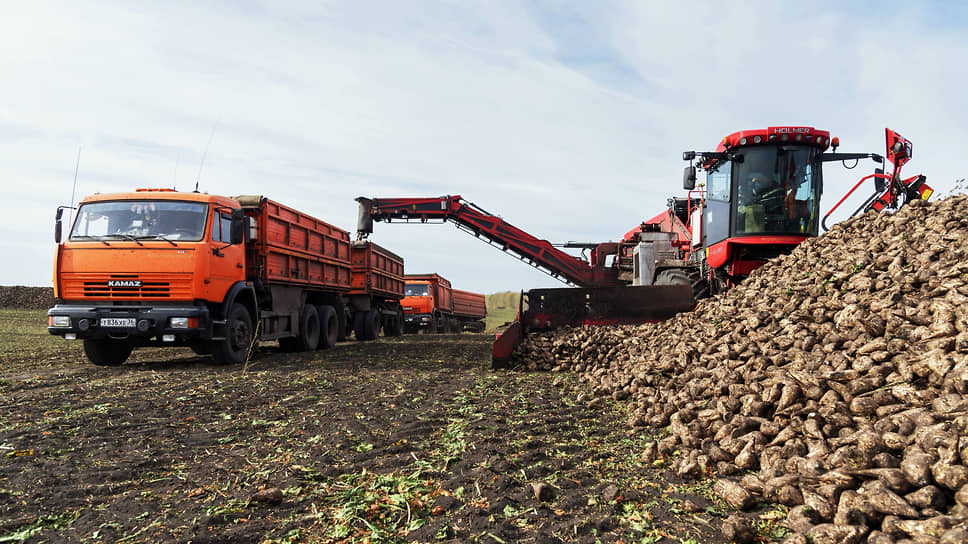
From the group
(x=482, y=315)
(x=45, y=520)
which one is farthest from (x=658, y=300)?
(x=482, y=315)

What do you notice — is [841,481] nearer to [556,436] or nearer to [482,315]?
[556,436]

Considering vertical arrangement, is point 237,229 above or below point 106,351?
above

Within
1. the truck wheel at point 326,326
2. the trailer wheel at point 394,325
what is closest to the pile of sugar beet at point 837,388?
the truck wheel at point 326,326

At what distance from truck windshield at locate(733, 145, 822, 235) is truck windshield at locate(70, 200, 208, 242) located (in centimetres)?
932

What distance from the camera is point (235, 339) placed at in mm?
10195

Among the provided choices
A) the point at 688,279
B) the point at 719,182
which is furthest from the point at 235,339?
the point at 719,182

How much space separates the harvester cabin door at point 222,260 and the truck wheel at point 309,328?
3.00 metres

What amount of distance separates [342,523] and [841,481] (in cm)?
268

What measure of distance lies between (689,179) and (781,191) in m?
1.59

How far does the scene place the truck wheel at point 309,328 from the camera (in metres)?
13.2

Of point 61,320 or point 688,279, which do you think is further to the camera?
point 688,279

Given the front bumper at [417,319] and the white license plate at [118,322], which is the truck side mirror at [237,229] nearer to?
the white license plate at [118,322]

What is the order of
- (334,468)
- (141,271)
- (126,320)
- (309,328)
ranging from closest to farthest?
(334,468), (126,320), (141,271), (309,328)

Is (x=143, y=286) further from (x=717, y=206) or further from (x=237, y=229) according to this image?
(x=717, y=206)
